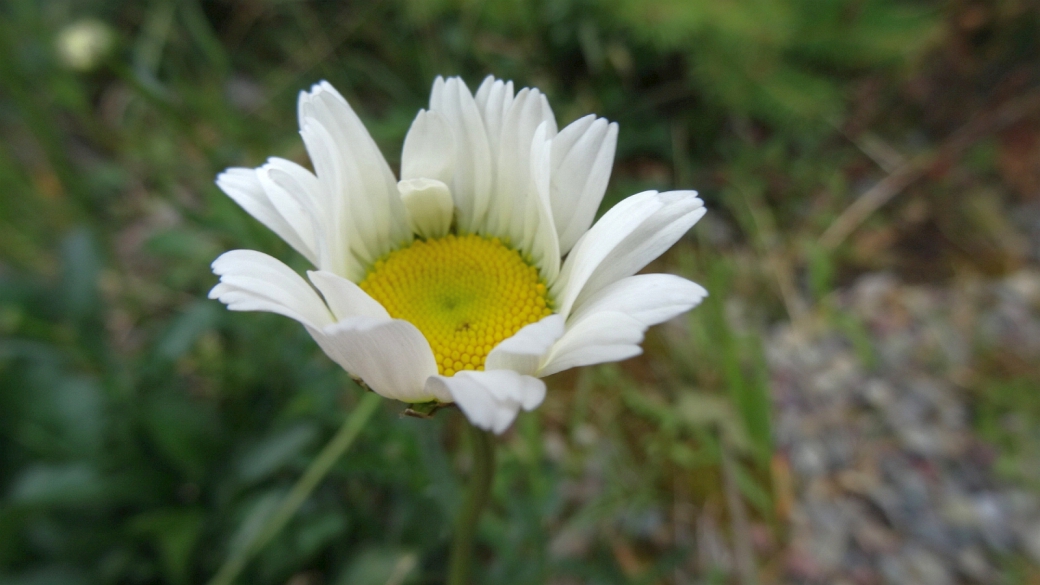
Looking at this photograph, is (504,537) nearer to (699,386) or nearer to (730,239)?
(699,386)

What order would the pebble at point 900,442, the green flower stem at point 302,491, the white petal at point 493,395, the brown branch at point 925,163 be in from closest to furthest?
the white petal at point 493,395 < the green flower stem at point 302,491 < the pebble at point 900,442 < the brown branch at point 925,163

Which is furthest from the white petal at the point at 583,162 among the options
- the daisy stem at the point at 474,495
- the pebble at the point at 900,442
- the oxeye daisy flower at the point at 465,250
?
the pebble at the point at 900,442

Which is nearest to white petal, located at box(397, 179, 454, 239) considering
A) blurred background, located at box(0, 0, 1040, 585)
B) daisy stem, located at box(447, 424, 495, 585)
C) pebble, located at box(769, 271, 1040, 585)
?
daisy stem, located at box(447, 424, 495, 585)

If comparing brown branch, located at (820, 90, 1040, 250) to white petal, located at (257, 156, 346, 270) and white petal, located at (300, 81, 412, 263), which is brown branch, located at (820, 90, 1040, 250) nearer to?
white petal, located at (300, 81, 412, 263)

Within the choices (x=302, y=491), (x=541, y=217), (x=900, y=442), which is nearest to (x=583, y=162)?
(x=541, y=217)

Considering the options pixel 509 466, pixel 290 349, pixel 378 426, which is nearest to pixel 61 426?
pixel 290 349

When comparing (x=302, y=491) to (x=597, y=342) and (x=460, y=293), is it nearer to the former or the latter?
(x=460, y=293)

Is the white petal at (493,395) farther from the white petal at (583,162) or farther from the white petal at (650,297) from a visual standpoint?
the white petal at (583,162)
